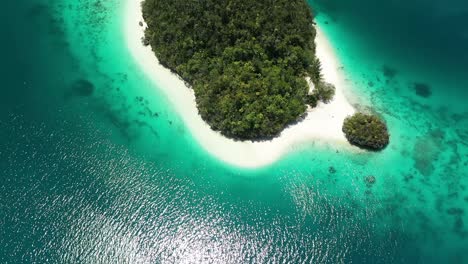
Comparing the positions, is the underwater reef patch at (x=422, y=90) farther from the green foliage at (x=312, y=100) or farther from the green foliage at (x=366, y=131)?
the green foliage at (x=312, y=100)

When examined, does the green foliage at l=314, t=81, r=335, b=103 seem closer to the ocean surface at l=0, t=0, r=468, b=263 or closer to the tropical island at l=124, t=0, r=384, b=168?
the tropical island at l=124, t=0, r=384, b=168

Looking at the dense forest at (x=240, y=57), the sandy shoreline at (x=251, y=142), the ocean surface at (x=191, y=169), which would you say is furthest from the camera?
the dense forest at (x=240, y=57)

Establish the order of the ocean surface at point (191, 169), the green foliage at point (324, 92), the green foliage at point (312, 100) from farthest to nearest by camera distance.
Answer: the green foliage at point (324, 92), the green foliage at point (312, 100), the ocean surface at point (191, 169)

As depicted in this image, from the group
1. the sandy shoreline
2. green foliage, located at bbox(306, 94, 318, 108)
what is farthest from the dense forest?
the sandy shoreline

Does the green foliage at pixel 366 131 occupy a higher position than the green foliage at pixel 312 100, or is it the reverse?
the green foliage at pixel 366 131

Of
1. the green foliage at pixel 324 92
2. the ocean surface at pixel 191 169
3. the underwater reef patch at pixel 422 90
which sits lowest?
the ocean surface at pixel 191 169

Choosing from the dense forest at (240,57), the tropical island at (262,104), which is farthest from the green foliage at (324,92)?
the dense forest at (240,57)
